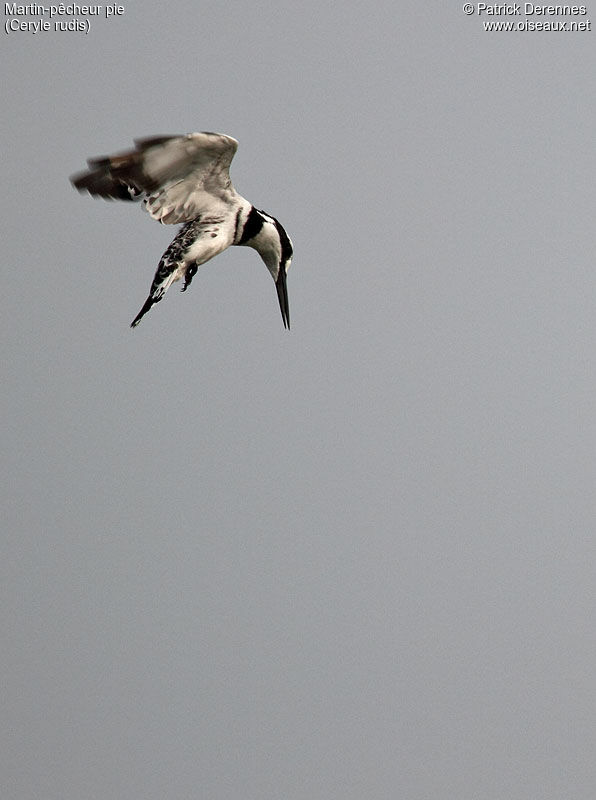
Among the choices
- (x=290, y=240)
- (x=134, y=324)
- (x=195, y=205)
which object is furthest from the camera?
(x=290, y=240)

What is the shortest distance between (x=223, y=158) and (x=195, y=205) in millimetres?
717

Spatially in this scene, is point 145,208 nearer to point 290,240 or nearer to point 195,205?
point 195,205

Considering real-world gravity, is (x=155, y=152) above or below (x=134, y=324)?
above

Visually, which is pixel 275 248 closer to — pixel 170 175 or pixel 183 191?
pixel 183 191

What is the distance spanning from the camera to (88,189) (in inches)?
582

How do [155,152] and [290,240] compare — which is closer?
[155,152]

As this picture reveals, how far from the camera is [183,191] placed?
50.1 feet

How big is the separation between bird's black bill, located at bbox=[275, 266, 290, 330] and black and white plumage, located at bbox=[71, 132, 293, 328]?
1.35m

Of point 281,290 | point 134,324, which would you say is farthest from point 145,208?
point 281,290

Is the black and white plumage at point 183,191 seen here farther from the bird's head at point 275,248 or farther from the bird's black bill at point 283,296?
the bird's black bill at point 283,296

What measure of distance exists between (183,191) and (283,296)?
2.80 meters

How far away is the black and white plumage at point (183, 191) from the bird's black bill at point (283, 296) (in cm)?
135

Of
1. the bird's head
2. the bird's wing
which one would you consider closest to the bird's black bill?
the bird's head

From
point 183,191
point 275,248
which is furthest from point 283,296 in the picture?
point 183,191
